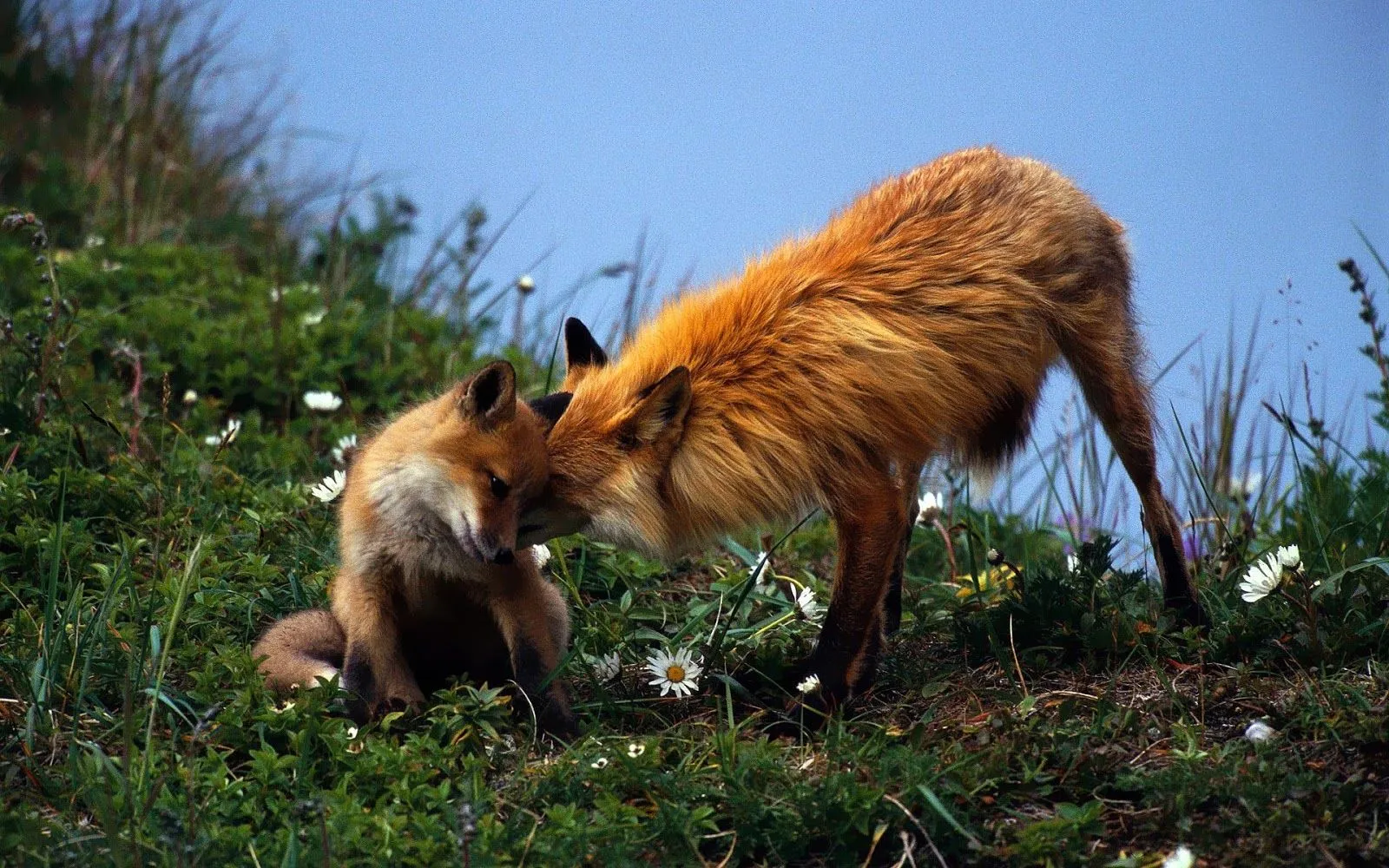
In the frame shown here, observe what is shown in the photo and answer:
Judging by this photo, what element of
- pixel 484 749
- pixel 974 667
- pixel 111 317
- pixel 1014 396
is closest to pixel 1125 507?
pixel 1014 396

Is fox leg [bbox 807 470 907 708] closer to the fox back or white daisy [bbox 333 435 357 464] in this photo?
the fox back

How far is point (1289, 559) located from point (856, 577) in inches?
58.8

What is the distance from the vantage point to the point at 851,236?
4898mm

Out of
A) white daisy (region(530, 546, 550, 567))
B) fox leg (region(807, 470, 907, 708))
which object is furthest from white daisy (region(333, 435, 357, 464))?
fox leg (region(807, 470, 907, 708))

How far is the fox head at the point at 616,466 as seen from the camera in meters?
4.35

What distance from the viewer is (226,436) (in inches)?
231

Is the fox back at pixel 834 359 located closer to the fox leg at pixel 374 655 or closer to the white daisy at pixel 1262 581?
the fox leg at pixel 374 655

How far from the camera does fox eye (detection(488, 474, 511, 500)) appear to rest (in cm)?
416

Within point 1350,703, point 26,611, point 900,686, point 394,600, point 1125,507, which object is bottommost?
point 26,611

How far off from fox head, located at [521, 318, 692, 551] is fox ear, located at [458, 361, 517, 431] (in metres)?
0.20

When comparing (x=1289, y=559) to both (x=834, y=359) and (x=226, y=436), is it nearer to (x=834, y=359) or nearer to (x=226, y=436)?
(x=834, y=359)

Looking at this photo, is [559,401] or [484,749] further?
[559,401]

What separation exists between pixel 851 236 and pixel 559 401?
1266mm

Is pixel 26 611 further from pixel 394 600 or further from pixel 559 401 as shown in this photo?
pixel 559 401
